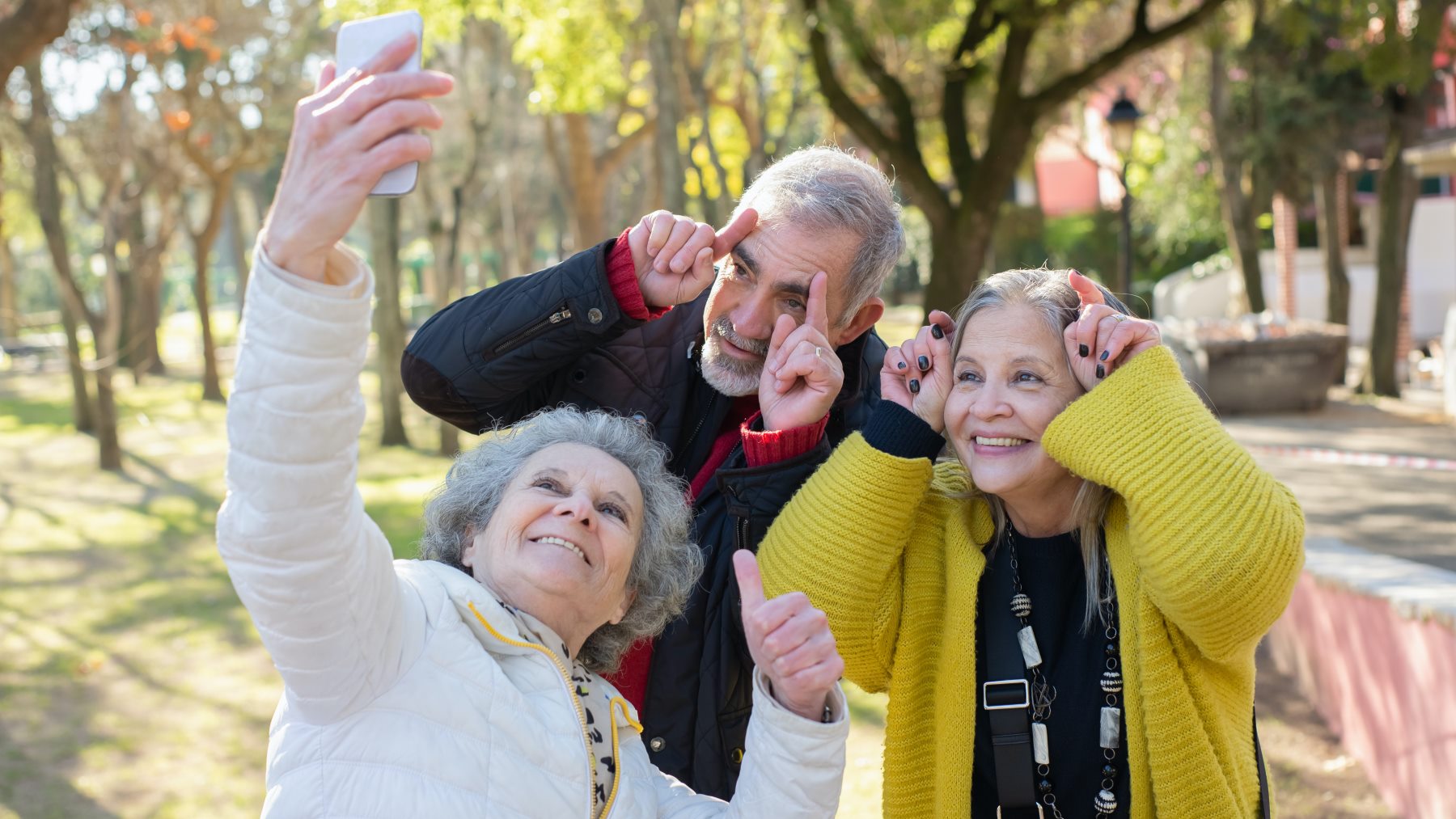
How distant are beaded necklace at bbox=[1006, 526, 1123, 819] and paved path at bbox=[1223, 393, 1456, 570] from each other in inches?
227

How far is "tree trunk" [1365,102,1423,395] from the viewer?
17.0 meters

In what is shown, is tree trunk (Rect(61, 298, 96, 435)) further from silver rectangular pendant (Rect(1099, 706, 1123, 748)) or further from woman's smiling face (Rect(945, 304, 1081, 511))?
silver rectangular pendant (Rect(1099, 706, 1123, 748))

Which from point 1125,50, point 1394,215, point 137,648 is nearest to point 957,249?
point 1125,50

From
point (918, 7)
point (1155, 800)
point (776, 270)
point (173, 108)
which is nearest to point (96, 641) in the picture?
point (776, 270)

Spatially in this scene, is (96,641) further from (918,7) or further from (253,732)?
(918,7)

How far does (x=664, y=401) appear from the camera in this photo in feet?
10.3

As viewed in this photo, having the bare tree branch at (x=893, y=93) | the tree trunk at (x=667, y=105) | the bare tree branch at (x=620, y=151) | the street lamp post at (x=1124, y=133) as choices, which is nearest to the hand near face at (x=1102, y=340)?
the tree trunk at (x=667, y=105)

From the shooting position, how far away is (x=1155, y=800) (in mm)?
2391

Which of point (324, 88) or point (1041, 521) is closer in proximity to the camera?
point (324, 88)

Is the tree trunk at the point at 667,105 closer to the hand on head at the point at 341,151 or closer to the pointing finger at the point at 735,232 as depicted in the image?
the pointing finger at the point at 735,232

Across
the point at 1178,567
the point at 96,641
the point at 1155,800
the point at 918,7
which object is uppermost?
the point at 918,7

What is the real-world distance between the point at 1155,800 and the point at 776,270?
1387 mm

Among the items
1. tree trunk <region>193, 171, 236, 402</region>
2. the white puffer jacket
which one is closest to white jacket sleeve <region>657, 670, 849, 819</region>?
the white puffer jacket

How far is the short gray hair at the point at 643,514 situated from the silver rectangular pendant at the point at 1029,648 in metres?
0.66
